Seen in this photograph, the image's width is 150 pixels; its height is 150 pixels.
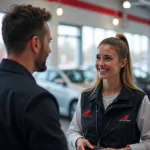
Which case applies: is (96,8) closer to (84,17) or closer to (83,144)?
(84,17)

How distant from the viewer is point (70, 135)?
5.96ft

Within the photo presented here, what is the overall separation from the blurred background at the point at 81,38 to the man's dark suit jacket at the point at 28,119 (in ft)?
14.5

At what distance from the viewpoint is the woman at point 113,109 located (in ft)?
5.26

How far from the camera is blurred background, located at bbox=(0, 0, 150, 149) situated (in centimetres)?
611

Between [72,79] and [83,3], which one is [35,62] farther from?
[83,3]

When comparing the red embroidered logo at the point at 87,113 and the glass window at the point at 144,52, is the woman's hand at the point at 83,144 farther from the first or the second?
the glass window at the point at 144,52

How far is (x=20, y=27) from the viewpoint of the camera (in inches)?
42.1

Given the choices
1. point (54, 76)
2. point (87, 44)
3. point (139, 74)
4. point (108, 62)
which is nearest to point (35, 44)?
point (108, 62)

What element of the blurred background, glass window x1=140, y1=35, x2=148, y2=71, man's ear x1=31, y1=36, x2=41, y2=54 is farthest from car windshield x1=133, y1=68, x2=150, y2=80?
man's ear x1=31, y1=36, x2=41, y2=54

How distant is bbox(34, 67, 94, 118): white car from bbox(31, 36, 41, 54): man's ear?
4649 millimetres

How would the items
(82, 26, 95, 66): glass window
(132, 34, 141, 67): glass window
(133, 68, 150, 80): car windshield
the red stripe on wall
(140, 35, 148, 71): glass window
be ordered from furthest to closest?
(140, 35, 148, 71): glass window
(132, 34, 141, 67): glass window
(82, 26, 95, 66): glass window
the red stripe on wall
(133, 68, 150, 80): car windshield

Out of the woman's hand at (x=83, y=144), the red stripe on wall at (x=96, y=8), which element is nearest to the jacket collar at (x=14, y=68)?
the woman's hand at (x=83, y=144)

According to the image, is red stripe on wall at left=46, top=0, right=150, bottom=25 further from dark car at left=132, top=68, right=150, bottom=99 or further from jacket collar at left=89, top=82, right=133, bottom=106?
jacket collar at left=89, top=82, right=133, bottom=106

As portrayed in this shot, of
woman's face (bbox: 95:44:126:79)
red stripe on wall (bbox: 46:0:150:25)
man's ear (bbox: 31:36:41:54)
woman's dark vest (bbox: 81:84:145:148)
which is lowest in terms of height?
woman's dark vest (bbox: 81:84:145:148)
